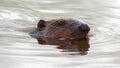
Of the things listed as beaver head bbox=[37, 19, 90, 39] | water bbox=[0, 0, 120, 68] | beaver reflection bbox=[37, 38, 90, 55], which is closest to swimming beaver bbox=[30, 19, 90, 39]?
beaver head bbox=[37, 19, 90, 39]

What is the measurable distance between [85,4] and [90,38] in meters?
3.57

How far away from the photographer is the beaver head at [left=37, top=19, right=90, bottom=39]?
8.15 meters

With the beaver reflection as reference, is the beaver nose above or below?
above

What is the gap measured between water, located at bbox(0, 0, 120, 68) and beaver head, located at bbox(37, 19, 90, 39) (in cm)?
26

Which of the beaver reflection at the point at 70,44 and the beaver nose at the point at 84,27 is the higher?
the beaver nose at the point at 84,27

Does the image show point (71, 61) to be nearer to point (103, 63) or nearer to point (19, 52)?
point (103, 63)

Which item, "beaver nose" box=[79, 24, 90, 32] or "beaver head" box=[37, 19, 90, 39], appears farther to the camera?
"beaver head" box=[37, 19, 90, 39]

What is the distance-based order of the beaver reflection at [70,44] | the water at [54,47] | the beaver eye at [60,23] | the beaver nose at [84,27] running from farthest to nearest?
the beaver eye at [60,23] < the beaver nose at [84,27] < the beaver reflection at [70,44] < the water at [54,47]

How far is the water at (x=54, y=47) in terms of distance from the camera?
21.5 feet

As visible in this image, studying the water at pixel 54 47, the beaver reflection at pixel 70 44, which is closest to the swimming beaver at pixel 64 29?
the beaver reflection at pixel 70 44

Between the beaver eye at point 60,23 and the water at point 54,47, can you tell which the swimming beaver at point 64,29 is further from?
the water at point 54,47

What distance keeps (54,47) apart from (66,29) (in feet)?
2.34

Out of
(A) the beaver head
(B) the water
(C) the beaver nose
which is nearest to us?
(B) the water

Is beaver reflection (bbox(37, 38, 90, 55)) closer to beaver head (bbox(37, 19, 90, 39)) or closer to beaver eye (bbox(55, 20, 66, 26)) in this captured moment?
beaver head (bbox(37, 19, 90, 39))
